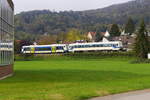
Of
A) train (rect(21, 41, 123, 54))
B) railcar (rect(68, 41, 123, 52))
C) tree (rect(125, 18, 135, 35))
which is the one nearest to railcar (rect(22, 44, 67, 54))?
train (rect(21, 41, 123, 54))

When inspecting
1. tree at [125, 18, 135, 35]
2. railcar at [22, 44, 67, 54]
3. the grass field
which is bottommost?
the grass field

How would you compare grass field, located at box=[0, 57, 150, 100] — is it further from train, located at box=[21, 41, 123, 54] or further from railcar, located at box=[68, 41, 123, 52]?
train, located at box=[21, 41, 123, 54]

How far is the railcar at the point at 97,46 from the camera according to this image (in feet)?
318

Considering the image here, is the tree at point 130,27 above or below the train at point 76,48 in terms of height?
above

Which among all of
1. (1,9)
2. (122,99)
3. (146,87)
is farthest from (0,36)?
(122,99)

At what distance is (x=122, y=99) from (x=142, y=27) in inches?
2943

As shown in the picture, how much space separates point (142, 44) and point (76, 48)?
72.0ft

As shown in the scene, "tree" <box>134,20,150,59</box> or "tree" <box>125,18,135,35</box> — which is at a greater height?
"tree" <box>125,18,135,35</box>

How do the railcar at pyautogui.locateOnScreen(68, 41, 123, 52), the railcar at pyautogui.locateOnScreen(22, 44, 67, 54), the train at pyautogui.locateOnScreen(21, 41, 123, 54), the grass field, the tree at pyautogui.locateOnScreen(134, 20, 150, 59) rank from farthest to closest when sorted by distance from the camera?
the railcar at pyautogui.locateOnScreen(22, 44, 67, 54) → the train at pyautogui.locateOnScreen(21, 41, 123, 54) → the railcar at pyautogui.locateOnScreen(68, 41, 123, 52) → the tree at pyautogui.locateOnScreen(134, 20, 150, 59) → the grass field

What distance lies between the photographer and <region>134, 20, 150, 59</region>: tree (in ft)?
280

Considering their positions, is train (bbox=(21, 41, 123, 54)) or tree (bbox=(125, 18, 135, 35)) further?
tree (bbox=(125, 18, 135, 35))

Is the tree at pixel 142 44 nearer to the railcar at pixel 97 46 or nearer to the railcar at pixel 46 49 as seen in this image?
the railcar at pixel 97 46

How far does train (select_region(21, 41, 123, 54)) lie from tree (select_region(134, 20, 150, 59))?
990 centimetres

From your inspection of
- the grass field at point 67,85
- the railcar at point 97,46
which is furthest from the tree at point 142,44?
the grass field at point 67,85
